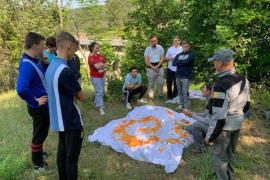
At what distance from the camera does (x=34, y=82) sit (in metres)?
4.50

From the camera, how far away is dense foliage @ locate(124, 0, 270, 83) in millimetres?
9031

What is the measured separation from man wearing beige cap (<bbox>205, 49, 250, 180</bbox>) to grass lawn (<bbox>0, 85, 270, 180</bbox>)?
1.03 meters

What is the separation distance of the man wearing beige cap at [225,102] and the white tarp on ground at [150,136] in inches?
53.7

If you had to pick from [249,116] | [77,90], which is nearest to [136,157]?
[77,90]

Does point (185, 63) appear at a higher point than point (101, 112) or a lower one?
higher

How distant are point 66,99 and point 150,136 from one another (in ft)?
8.35

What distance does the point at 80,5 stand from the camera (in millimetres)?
14031

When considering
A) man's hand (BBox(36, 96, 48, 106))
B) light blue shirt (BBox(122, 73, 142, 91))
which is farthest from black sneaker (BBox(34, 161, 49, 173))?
light blue shirt (BBox(122, 73, 142, 91))

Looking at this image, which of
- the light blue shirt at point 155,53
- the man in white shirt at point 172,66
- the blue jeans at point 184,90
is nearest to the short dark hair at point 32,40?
the blue jeans at point 184,90

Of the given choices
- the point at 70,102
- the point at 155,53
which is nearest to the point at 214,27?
the point at 155,53

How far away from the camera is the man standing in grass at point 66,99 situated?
3.58 meters

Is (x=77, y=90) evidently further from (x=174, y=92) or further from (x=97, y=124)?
(x=174, y=92)

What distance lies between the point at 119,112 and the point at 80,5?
7371 mm

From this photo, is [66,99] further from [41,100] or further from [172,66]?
[172,66]
